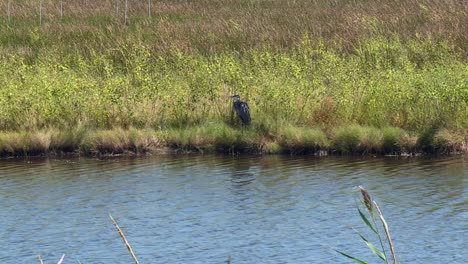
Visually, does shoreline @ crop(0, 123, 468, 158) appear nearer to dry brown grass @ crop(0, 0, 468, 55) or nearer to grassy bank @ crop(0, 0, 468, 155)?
grassy bank @ crop(0, 0, 468, 155)

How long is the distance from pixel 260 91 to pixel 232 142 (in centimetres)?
121

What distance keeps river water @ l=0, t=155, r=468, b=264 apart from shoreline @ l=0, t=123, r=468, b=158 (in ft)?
1.15

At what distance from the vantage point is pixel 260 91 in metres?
16.6

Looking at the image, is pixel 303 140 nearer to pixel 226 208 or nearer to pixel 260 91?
pixel 260 91

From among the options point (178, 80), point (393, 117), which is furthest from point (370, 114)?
point (178, 80)

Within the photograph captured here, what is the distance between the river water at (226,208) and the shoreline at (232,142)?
1.15ft

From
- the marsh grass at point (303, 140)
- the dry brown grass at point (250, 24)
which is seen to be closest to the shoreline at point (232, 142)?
the marsh grass at point (303, 140)

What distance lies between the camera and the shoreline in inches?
584

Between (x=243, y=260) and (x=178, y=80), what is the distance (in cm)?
873

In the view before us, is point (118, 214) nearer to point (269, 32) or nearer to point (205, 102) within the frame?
point (205, 102)

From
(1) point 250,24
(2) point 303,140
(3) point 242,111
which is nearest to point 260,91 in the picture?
(3) point 242,111

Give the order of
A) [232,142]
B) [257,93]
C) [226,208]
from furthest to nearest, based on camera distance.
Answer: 1. [257,93]
2. [232,142]
3. [226,208]

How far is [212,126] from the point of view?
53.3ft

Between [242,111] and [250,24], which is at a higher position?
[250,24]
